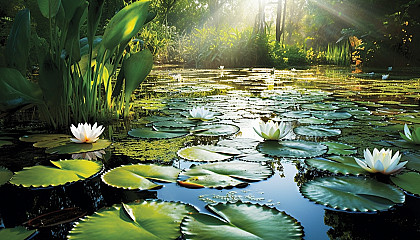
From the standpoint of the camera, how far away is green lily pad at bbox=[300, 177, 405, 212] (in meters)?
0.87

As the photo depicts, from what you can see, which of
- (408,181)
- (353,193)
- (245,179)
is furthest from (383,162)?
(245,179)

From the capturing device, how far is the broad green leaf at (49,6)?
1502 millimetres

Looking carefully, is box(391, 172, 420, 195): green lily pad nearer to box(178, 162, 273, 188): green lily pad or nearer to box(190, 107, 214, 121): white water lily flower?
box(178, 162, 273, 188): green lily pad

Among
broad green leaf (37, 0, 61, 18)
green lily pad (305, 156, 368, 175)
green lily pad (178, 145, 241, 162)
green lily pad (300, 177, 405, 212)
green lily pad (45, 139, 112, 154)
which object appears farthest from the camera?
broad green leaf (37, 0, 61, 18)

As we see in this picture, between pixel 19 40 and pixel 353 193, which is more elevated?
pixel 19 40

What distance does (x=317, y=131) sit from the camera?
1.72 m

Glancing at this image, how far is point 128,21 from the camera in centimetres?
173

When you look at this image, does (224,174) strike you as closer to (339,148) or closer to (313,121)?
(339,148)

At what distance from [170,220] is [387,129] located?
1.50 m

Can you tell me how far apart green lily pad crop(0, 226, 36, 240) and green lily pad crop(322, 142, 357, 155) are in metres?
1.15

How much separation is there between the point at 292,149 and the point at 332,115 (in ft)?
3.03

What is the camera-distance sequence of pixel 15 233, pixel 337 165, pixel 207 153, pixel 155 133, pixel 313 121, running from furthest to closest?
pixel 313 121
pixel 155 133
pixel 207 153
pixel 337 165
pixel 15 233

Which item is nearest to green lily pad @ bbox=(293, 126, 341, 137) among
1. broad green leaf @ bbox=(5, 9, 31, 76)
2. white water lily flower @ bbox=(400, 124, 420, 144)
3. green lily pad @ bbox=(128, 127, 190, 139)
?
white water lily flower @ bbox=(400, 124, 420, 144)

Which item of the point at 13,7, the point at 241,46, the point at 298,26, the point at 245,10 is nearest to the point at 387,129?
the point at 13,7
